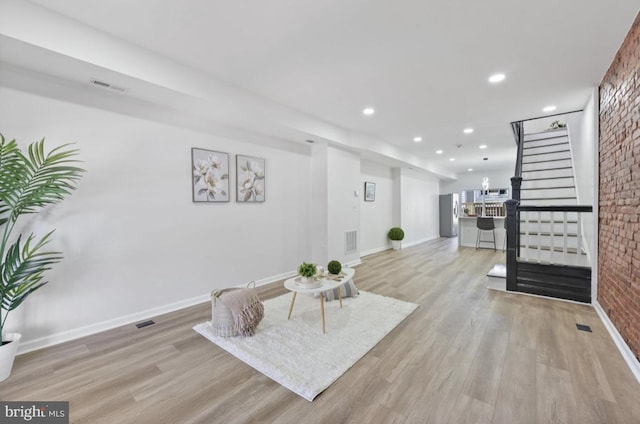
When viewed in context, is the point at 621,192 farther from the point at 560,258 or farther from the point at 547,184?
the point at 547,184

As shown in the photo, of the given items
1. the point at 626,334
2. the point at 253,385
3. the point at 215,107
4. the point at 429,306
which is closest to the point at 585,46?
the point at 626,334

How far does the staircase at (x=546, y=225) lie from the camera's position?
348cm

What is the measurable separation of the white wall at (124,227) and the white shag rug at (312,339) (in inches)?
33.9

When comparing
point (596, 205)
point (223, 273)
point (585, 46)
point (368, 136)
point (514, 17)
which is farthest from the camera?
point (368, 136)

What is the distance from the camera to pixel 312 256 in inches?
198

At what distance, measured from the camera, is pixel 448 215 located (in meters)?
10.2

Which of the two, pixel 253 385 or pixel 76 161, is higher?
pixel 76 161

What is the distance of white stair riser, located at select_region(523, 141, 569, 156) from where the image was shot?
5675 millimetres

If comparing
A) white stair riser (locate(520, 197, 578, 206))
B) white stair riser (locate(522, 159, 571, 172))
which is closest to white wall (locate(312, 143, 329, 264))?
white stair riser (locate(520, 197, 578, 206))

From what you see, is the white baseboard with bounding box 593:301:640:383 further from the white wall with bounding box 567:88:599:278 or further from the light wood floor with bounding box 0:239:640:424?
the white wall with bounding box 567:88:599:278

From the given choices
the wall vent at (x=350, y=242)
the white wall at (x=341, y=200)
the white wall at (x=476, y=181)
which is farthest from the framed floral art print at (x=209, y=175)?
the white wall at (x=476, y=181)

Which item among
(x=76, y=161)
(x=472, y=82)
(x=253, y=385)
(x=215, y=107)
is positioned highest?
(x=472, y=82)

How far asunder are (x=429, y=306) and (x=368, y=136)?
3.49 m

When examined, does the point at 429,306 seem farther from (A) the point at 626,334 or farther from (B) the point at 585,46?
(B) the point at 585,46
